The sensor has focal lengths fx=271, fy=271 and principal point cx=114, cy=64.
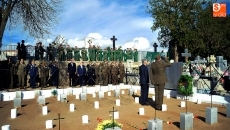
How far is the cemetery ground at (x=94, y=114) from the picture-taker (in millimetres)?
8945

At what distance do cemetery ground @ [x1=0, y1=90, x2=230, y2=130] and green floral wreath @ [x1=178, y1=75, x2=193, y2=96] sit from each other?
67 centimetres

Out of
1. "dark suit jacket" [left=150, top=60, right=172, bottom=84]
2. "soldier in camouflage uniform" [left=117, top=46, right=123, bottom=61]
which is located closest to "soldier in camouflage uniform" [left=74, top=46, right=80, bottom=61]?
"soldier in camouflage uniform" [left=117, top=46, right=123, bottom=61]

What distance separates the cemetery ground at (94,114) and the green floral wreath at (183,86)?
67 cm

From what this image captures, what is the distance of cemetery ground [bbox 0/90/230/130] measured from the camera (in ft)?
29.3

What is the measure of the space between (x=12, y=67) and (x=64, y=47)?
22.5 feet

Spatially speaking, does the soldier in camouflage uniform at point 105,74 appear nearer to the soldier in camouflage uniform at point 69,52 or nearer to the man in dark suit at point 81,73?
the man in dark suit at point 81,73

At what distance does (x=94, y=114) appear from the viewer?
1089cm

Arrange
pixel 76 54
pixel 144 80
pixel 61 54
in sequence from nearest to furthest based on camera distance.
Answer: pixel 144 80 → pixel 61 54 → pixel 76 54

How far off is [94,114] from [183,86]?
224 inches

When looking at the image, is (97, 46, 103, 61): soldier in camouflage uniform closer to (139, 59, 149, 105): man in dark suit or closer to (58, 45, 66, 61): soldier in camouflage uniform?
(58, 45, 66, 61): soldier in camouflage uniform

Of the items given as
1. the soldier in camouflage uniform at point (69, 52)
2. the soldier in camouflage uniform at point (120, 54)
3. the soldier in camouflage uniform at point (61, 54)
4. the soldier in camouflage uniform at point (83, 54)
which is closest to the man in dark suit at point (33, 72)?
the soldier in camouflage uniform at point (61, 54)

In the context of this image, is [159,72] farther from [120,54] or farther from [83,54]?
[120,54]

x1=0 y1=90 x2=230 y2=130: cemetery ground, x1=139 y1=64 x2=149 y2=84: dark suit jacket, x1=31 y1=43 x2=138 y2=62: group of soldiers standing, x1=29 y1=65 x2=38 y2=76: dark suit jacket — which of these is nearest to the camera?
x1=0 y1=90 x2=230 y2=130: cemetery ground

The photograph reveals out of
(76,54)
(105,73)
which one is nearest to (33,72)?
(105,73)
